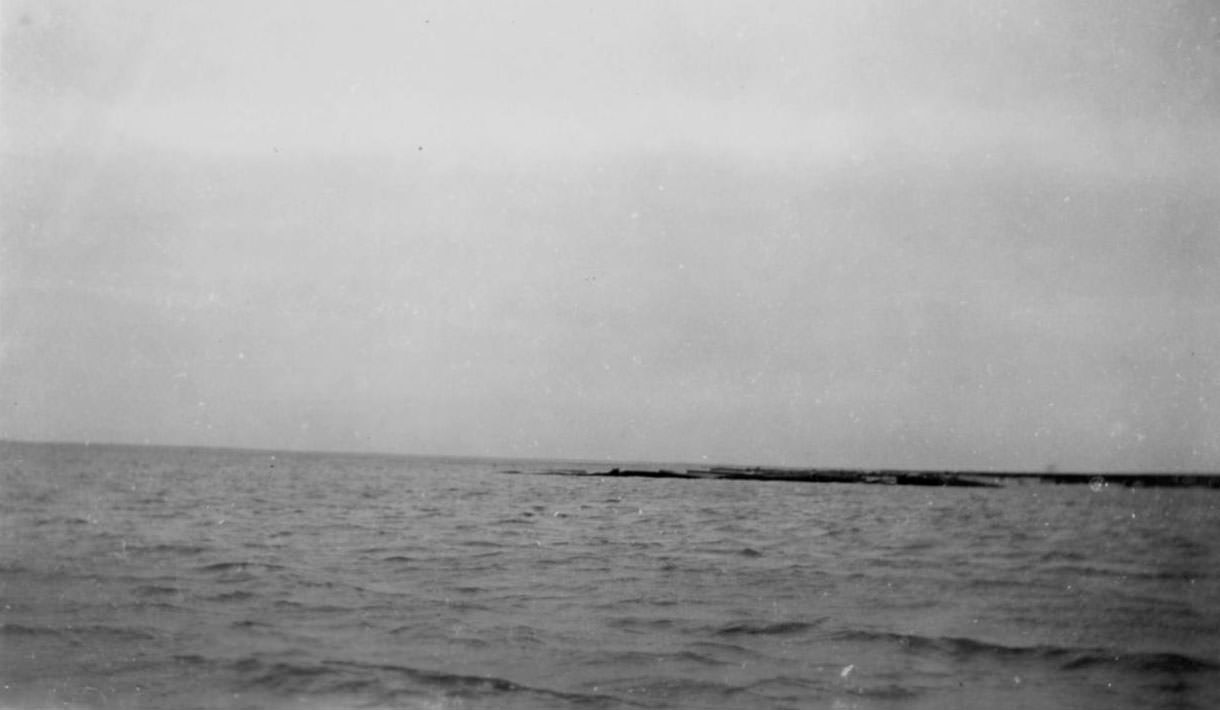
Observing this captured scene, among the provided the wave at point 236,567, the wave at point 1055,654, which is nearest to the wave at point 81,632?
the wave at point 236,567

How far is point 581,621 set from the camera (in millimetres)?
9594

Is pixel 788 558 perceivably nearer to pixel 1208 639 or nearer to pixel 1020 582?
pixel 1020 582

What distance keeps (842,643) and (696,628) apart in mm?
1563

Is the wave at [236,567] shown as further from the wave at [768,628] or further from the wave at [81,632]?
the wave at [768,628]

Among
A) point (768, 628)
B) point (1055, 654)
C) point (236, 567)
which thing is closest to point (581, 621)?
point (768, 628)

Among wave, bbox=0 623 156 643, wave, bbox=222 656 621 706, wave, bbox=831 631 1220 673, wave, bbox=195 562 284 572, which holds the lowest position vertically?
wave, bbox=195 562 284 572

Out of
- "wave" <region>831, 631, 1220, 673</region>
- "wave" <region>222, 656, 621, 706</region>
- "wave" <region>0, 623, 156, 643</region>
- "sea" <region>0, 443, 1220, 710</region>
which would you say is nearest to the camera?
"wave" <region>222, 656, 621, 706</region>

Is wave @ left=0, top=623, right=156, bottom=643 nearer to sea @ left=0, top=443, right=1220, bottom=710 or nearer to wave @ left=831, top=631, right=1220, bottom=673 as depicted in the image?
sea @ left=0, top=443, right=1220, bottom=710

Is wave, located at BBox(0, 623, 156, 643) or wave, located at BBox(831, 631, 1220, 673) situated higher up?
wave, located at BBox(831, 631, 1220, 673)

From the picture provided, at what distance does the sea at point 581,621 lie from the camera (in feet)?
23.6

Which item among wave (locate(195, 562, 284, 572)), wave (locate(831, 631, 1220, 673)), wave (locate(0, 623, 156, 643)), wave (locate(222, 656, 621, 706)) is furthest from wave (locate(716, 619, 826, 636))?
wave (locate(195, 562, 284, 572))

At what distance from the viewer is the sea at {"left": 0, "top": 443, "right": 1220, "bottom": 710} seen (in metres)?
7.20

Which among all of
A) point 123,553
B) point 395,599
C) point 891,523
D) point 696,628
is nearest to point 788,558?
point 696,628

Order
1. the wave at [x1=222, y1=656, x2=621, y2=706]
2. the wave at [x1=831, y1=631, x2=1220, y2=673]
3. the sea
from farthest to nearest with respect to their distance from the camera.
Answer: the wave at [x1=831, y1=631, x2=1220, y2=673] → the sea → the wave at [x1=222, y1=656, x2=621, y2=706]
